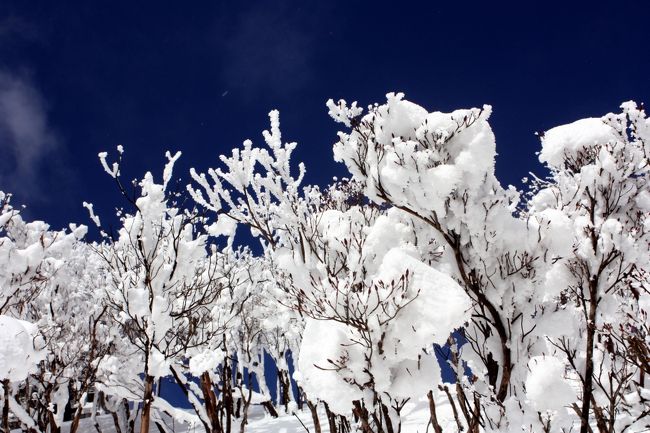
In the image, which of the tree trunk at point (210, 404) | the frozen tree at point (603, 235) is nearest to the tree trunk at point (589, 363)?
the frozen tree at point (603, 235)

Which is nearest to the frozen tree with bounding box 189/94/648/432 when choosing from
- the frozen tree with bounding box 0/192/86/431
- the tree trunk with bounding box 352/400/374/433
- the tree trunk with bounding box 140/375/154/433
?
the tree trunk with bounding box 352/400/374/433

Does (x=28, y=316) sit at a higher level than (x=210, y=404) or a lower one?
higher


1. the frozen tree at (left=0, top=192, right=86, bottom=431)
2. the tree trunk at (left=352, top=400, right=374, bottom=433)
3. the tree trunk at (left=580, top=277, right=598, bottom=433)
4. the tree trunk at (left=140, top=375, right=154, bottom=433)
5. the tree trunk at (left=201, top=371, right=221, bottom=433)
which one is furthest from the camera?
the tree trunk at (left=201, top=371, right=221, bottom=433)

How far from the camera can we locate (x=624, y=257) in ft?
24.3

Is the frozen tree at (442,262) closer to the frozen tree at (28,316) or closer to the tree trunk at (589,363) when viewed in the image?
the tree trunk at (589,363)

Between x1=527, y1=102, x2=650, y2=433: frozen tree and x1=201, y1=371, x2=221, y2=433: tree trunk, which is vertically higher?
x1=527, y1=102, x2=650, y2=433: frozen tree

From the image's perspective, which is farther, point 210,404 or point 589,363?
point 210,404

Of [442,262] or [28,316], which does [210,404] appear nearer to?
[442,262]

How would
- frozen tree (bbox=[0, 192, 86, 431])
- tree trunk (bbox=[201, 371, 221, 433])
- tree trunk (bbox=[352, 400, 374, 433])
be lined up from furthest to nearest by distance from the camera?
tree trunk (bbox=[201, 371, 221, 433])
frozen tree (bbox=[0, 192, 86, 431])
tree trunk (bbox=[352, 400, 374, 433])

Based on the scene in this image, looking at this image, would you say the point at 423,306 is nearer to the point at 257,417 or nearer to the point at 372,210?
the point at 372,210

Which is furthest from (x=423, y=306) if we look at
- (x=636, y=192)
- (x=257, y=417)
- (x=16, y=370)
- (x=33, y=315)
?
(x=257, y=417)

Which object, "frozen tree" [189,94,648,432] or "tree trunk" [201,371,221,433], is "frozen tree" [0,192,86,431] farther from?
"frozen tree" [189,94,648,432]

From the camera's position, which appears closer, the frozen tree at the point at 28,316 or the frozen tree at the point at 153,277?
the frozen tree at the point at 28,316

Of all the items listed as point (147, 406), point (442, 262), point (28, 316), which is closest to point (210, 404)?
point (147, 406)
